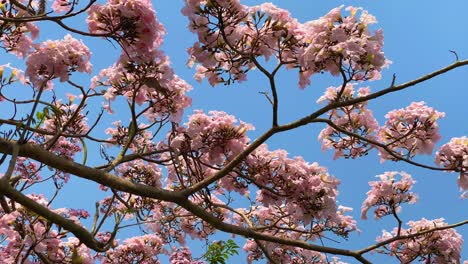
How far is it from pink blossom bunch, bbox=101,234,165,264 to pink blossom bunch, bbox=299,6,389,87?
13.1 ft

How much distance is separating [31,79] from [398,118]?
372 centimetres

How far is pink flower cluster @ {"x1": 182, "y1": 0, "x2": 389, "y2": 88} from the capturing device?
419cm

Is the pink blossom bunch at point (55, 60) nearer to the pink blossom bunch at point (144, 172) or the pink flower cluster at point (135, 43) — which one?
the pink flower cluster at point (135, 43)

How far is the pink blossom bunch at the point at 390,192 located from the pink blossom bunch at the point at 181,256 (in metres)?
2.67

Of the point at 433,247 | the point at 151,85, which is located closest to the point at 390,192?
the point at 433,247

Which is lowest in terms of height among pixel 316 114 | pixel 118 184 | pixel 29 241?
pixel 29 241

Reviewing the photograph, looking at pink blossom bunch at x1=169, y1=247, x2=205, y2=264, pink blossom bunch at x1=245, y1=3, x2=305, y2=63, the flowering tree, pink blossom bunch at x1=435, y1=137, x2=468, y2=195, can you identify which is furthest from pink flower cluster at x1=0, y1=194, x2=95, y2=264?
pink blossom bunch at x1=435, y1=137, x2=468, y2=195

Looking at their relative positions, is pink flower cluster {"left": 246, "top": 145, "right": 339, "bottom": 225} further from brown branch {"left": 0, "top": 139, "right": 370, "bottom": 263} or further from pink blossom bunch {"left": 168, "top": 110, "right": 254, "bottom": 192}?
brown branch {"left": 0, "top": 139, "right": 370, "bottom": 263}

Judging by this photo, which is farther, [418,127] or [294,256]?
[294,256]

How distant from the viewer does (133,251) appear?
716 centimetres

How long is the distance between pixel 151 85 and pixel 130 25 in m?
0.60

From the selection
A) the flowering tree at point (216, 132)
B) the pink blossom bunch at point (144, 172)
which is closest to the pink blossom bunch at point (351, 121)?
the flowering tree at point (216, 132)

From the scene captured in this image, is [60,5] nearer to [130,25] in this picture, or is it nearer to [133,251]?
[130,25]

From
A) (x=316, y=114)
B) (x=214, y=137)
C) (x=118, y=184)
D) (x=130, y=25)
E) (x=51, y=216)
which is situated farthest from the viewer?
(x=214, y=137)
